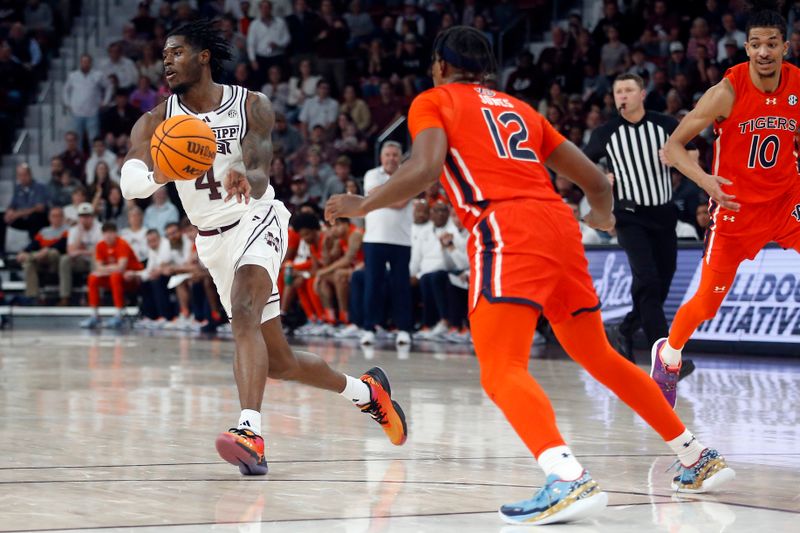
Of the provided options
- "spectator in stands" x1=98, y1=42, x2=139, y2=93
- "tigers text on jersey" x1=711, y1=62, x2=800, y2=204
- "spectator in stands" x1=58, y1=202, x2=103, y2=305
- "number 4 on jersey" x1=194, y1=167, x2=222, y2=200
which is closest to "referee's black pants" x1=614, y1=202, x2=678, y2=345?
"tigers text on jersey" x1=711, y1=62, x2=800, y2=204

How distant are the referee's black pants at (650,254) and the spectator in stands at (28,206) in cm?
1306

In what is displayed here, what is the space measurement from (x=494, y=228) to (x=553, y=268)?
248 mm

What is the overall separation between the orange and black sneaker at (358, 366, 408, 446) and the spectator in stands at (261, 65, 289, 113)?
14251 mm

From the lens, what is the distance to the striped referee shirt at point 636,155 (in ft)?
28.5

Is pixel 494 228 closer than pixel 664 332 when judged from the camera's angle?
Yes

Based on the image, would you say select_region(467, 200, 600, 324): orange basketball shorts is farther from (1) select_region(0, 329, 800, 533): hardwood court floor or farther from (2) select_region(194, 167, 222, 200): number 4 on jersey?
(2) select_region(194, 167, 222, 200): number 4 on jersey

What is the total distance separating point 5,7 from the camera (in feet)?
78.3

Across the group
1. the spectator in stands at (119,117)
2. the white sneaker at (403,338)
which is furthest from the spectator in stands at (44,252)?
the white sneaker at (403,338)

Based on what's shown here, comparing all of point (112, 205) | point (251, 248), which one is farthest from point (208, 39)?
point (112, 205)

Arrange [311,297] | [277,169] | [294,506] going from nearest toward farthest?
[294,506] → [311,297] → [277,169]

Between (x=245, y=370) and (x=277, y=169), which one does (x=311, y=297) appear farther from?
(x=245, y=370)

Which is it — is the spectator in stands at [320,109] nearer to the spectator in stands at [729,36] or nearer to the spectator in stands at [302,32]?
the spectator in stands at [302,32]

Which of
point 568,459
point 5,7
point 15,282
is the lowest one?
point 15,282

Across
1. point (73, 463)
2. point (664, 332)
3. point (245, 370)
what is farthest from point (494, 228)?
point (664, 332)
